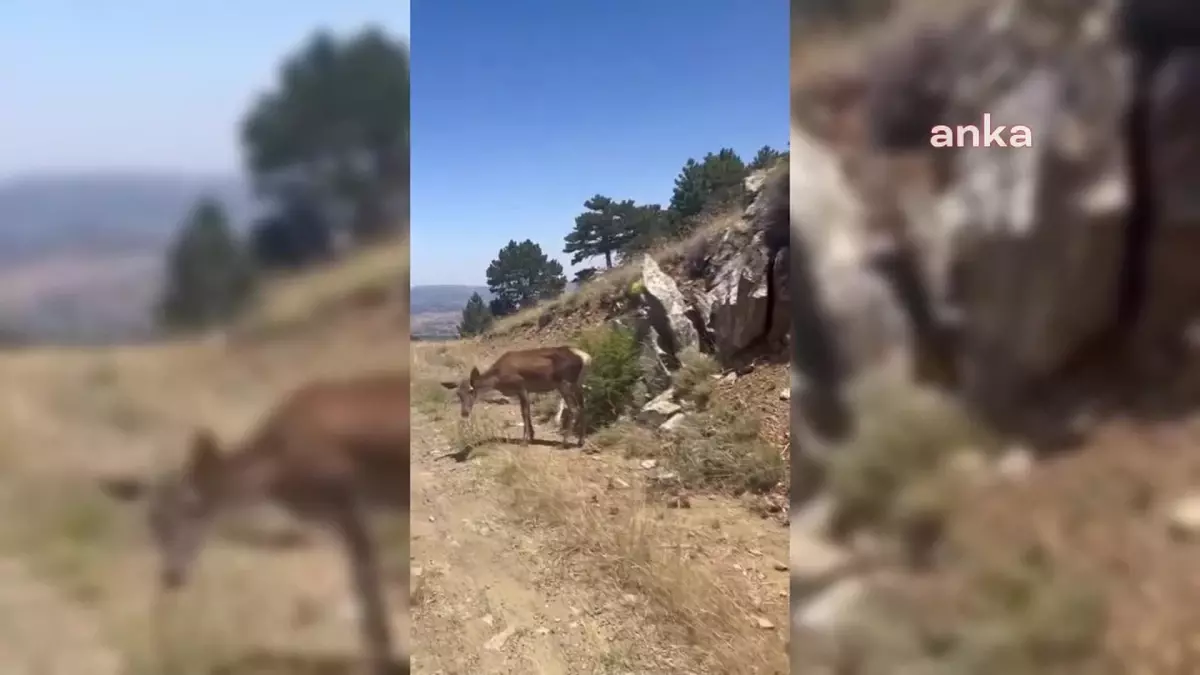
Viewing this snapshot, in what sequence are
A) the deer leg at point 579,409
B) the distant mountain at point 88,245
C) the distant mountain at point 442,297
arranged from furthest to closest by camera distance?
the deer leg at point 579,409 → the distant mountain at point 442,297 → the distant mountain at point 88,245

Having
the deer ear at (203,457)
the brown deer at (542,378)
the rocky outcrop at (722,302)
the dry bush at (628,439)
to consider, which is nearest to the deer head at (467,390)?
the brown deer at (542,378)

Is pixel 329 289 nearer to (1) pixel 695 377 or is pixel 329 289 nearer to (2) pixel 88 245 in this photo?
(2) pixel 88 245

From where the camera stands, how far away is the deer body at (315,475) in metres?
1.17

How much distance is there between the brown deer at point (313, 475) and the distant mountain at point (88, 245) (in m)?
0.26

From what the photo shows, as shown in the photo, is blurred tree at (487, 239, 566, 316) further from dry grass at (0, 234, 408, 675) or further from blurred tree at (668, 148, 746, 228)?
dry grass at (0, 234, 408, 675)

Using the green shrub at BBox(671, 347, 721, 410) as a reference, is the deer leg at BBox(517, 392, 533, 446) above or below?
below

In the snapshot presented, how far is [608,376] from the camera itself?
1904 millimetres

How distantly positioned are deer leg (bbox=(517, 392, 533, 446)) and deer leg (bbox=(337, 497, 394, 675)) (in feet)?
2.35

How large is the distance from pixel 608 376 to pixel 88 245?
1.18 meters

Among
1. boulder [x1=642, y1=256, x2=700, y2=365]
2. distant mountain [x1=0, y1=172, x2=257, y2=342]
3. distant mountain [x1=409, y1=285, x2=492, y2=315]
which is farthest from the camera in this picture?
boulder [x1=642, y1=256, x2=700, y2=365]

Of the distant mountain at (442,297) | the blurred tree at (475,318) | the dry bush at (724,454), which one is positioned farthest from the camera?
the dry bush at (724,454)

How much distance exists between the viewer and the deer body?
117cm

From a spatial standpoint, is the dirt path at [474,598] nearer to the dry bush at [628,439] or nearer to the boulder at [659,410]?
the dry bush at [628,439]

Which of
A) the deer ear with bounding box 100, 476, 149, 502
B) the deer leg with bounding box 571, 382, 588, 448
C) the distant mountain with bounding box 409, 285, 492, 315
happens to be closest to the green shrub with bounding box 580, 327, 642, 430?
the deer leg with bounding box 571, 382, 588, 448
